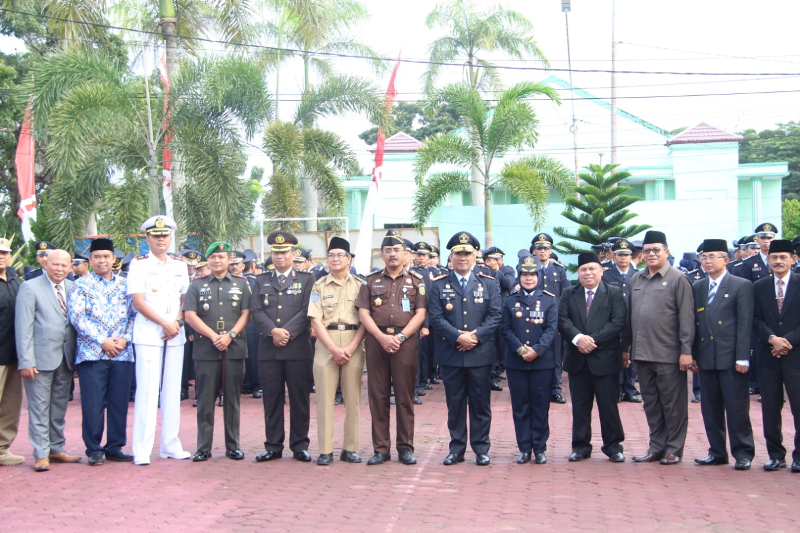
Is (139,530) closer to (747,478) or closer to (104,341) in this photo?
(104,341)

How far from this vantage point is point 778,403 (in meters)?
6.97

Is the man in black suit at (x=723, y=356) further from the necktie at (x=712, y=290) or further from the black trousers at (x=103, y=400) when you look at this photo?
the black trousers at (x=103, y=400)

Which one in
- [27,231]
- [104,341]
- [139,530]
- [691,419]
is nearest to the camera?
[139,530]

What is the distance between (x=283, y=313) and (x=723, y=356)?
406cm

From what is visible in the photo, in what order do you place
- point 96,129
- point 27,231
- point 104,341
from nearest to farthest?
1. point 104,341
2. point 96,129
3. point 27,231

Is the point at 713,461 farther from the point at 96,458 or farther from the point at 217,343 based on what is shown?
the point at 96,458

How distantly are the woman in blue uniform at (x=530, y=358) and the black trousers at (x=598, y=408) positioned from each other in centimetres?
29

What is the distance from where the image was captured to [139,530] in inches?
213

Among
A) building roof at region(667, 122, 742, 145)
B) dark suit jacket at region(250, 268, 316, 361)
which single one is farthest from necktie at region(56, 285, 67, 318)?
building roof at region(667, 122, 742, 145)

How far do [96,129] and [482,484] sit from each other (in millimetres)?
11808

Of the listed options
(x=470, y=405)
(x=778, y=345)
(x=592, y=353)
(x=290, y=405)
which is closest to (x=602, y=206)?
(x=592, y=353)

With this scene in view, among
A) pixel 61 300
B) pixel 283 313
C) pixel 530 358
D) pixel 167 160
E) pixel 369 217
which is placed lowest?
pixel 530 358

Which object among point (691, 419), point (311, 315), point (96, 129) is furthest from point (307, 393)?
point (96, 129)

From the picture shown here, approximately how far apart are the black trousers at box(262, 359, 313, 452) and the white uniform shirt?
1035 millimetres
